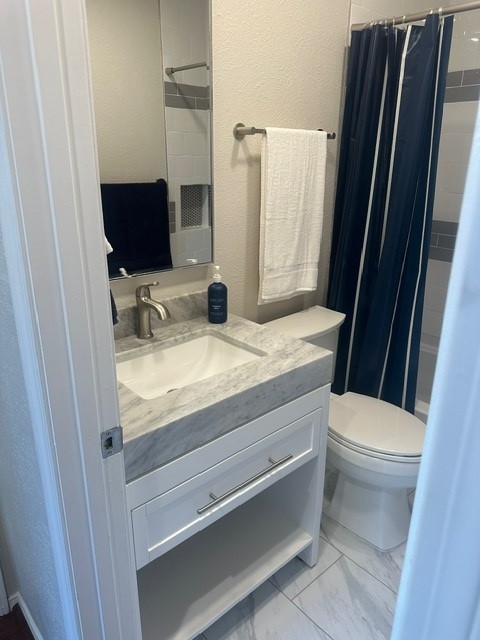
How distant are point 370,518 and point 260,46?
179 cm

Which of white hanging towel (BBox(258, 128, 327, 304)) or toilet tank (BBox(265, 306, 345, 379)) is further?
toilet tank (BBox(265, 306, 345, 379))

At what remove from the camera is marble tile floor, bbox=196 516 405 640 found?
1456mm

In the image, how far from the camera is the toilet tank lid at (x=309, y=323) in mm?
1842

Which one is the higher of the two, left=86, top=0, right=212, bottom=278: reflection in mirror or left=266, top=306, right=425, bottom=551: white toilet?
left=86, top=0, right=212, bottom=278: reflection in mirror

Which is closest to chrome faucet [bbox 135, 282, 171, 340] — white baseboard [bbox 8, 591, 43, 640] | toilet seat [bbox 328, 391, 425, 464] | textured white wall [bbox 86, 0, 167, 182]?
textured white wall [bbox 86, 0, 167, 182]

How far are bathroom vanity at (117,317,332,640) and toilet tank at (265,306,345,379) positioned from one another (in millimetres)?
281

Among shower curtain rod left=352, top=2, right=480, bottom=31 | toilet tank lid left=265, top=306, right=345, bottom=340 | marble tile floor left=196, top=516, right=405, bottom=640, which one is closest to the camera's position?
marble tile floor left=196, top=516, right=405, bottom=640

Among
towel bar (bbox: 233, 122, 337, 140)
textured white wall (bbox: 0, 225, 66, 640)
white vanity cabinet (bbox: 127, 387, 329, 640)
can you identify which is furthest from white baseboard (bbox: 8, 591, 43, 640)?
towel bar (bbox: 233, 122, 337, 140)

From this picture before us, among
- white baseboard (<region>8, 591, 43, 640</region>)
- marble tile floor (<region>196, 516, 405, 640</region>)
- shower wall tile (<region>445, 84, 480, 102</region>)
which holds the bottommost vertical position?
marble tile floor (<region>196, 516, 405, 640</region>)

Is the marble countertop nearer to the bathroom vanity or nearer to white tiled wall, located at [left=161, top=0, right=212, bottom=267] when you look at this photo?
the bathroom vanity

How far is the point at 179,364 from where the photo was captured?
151 cm

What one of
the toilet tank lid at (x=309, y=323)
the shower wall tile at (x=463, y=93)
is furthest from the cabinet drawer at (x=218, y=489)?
the shower wall tile at (x=463, y=93)

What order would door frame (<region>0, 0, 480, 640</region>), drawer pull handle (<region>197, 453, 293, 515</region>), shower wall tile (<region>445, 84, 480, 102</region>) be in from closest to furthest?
door frame (<region>0, 0, 480, 640</region>), drawer pull handle (<region>197, 453, 293, 515</region>), shower wall tile (<region>445, 84, 480, 102</region>)

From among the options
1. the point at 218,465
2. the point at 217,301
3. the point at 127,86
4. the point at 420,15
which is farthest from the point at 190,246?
the point at 420,15
